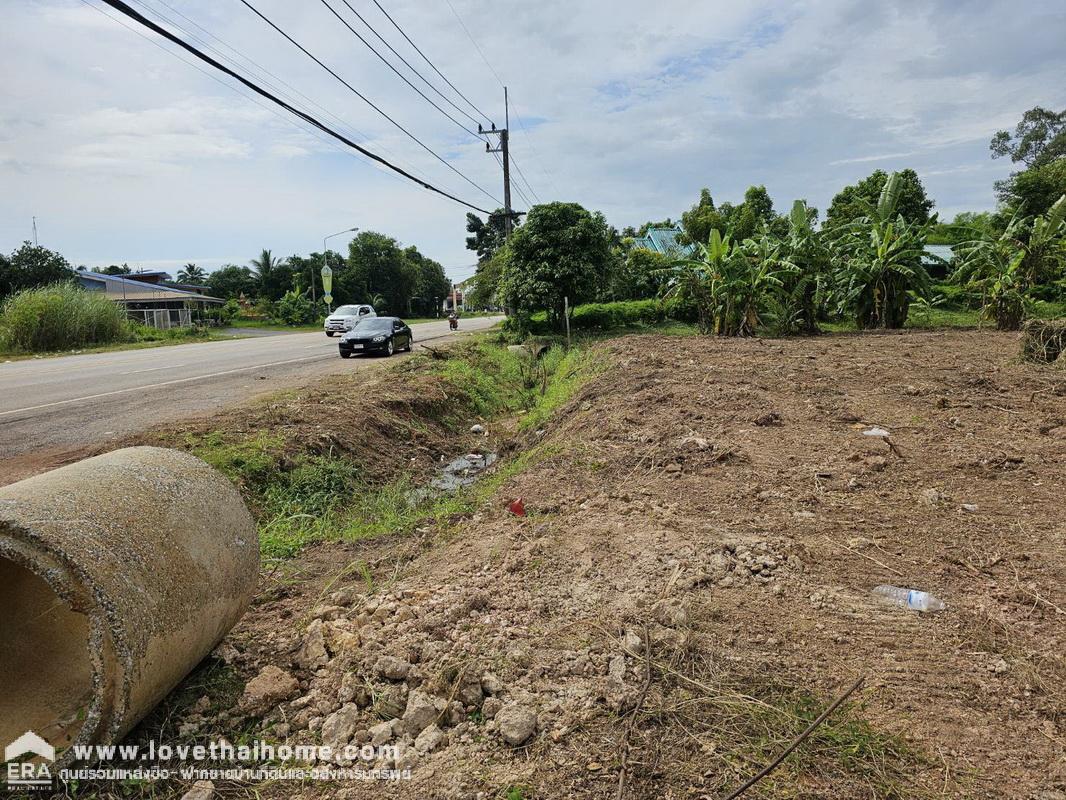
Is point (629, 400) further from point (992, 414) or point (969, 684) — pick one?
point (969, 684)

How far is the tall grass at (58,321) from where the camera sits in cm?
2333

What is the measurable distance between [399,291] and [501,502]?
62.2 metres

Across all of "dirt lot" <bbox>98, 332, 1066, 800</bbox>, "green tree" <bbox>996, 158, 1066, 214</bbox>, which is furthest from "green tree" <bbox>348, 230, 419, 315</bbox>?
"dirt lot" <bbox>98, 332, 1066, 800</bbox>

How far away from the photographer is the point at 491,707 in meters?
2.68

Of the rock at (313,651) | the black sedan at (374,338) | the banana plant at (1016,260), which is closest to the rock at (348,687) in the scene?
the rock at (313,651)

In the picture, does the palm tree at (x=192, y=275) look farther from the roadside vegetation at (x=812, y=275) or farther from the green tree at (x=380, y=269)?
the roadside vegetation at (x=812, y=275)

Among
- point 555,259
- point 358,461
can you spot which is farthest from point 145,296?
point 358,461

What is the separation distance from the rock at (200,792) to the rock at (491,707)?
3.52 ft

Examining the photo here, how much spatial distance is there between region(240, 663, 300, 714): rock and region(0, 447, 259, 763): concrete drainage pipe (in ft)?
0.97

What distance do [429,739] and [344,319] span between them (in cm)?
2796

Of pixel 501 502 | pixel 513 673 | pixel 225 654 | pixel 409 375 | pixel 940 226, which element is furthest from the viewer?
pixel 940 226

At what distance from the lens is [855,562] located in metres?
3.71

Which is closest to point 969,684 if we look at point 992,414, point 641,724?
point 641,724

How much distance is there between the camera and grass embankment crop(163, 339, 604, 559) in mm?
6375
